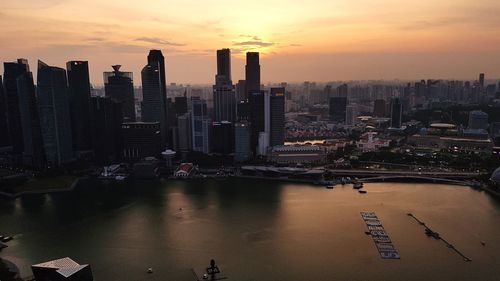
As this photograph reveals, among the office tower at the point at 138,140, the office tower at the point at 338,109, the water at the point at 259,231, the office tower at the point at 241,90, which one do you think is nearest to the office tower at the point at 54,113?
the office tower at the point at 138,140

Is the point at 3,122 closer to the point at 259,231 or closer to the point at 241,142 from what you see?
the point at 241,142

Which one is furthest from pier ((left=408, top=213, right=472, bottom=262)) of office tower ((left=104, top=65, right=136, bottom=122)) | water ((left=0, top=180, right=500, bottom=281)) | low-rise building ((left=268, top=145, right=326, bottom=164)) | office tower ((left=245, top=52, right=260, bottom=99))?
Result: office tower ((left=245, top=52, right=260, bottom=99))

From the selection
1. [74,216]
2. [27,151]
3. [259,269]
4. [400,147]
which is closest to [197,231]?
[259,269]

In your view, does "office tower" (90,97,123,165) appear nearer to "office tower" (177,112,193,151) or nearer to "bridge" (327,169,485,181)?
"office tower" (177,112,193,151)

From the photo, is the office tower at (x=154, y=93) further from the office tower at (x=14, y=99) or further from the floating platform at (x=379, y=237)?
the floating platform at (x=379, y=237)

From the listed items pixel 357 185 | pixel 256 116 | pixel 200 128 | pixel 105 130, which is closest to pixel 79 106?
pixel 105 130
